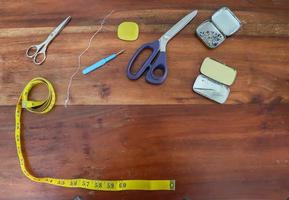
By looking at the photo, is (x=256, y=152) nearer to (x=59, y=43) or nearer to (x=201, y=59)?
(x=201, y=59)

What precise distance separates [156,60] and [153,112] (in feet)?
0.40

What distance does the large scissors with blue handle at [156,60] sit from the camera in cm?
79

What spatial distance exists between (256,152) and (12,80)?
0.59 meters

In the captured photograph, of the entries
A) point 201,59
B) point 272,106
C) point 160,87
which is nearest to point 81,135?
point 160,87

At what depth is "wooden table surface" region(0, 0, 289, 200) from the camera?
746 mm

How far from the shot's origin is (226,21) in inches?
32.3

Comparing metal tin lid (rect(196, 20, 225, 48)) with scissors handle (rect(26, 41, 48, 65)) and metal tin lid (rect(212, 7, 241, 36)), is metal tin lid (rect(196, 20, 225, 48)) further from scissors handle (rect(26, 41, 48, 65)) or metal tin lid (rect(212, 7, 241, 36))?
scissors handle (rect(26, 41, 48, 65))

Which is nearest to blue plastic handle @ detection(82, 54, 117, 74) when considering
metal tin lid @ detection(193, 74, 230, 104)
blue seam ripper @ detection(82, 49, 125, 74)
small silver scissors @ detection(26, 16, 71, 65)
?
blue seam ripper @ detection(82, 49, 125, 74)

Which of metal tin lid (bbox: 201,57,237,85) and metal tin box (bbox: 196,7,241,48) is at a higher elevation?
metal tin box (bbox: 196,7,241,48)

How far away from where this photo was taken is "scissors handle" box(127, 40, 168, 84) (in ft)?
2.57

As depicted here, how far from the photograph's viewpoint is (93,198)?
0.74 meters

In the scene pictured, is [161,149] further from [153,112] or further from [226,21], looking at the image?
[226,21]

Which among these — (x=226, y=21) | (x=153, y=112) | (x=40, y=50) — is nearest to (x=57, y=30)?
(x=40, y=50)

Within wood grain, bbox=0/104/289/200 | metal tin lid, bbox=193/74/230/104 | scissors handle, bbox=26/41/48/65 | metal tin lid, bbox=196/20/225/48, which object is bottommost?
wood grain, bbox=0/104/289/200
